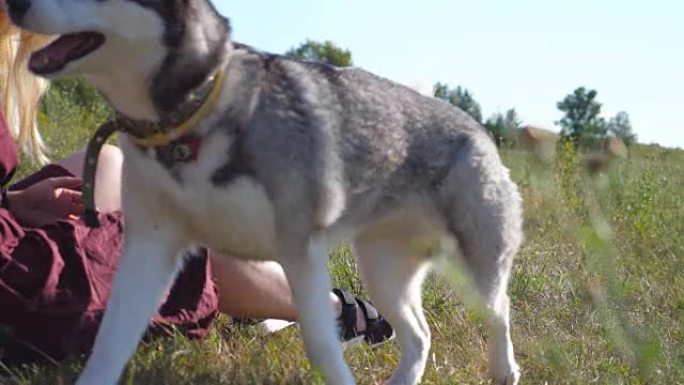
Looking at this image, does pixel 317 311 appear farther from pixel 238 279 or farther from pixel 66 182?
pixel 66 182

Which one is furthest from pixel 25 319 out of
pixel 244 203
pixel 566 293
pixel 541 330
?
pixel 566 293

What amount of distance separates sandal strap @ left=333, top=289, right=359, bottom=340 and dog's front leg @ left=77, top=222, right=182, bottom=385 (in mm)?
1000

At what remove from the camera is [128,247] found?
257cm

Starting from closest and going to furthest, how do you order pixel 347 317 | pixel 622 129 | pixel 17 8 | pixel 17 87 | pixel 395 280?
pixel 622 129
pixel 17 8
pixel 395 280
pixel 347 317
pixel 17 87

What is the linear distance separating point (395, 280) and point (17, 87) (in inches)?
63.4

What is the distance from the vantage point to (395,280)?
321 cm

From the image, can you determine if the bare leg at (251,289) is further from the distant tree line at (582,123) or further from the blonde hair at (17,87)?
the distant tree line at (582,123)

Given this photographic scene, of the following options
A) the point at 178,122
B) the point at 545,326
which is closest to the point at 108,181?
the point at 178,122

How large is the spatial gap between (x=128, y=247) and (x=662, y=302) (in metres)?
2.01

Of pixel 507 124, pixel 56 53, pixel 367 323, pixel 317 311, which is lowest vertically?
pixel 367 323

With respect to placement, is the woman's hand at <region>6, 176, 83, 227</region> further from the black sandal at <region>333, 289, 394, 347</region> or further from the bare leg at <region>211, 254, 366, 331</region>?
the black sandal at <region>333, 289, 394, 347</region>

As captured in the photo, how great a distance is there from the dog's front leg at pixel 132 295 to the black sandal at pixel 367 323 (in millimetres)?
992

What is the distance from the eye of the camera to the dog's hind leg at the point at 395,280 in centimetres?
315

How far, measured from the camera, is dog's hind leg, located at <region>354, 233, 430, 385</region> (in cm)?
315
